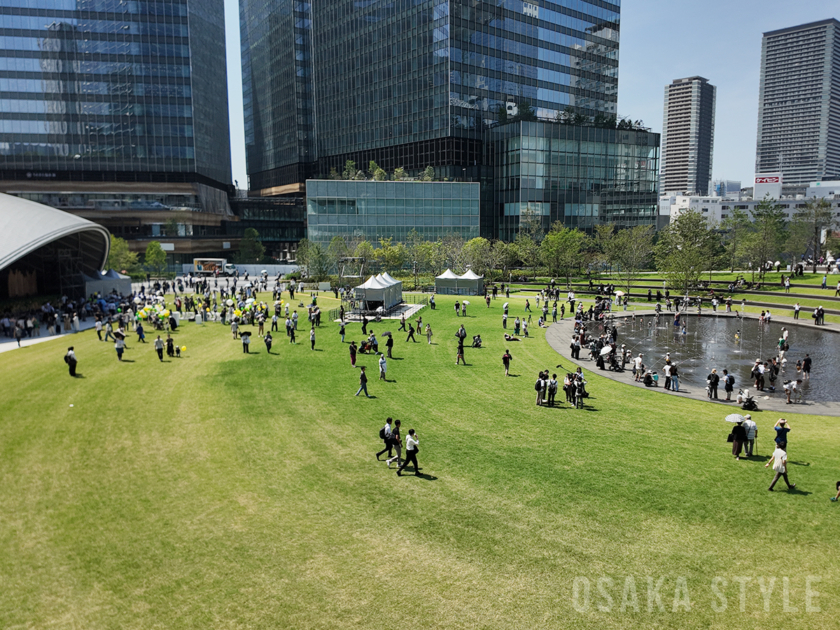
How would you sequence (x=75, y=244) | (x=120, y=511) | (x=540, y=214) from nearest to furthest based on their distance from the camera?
1. (x=120, y=511)
2. (x=75, y=244)
3. (x=540, y=214)

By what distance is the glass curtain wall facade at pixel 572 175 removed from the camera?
95.2 metres

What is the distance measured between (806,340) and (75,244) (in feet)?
212

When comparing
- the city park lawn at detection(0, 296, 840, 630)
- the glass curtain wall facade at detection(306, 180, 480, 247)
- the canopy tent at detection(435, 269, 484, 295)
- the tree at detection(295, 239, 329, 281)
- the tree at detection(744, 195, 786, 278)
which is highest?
the glass curtain wall facade at detection(306, 180, 480, 247)

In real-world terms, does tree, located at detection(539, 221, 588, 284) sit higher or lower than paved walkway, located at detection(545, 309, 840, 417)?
higher

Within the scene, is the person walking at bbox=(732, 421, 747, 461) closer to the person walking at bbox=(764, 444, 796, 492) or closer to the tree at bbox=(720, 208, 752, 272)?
the person walking at bbox=(764, 444, 796, 492)

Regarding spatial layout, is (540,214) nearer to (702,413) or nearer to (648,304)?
(648,304)

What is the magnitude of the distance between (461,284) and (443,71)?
165 ft

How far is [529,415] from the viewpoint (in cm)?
2297

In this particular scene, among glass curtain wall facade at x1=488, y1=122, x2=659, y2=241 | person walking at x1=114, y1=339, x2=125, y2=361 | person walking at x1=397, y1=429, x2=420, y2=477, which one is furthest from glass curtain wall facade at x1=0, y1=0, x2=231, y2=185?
person walking at x1=397, y1=429, x2=420, y2=477

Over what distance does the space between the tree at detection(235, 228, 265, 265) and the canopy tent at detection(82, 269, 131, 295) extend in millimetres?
52678

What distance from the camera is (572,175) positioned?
322ft

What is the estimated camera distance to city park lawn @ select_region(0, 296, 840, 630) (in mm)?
11141

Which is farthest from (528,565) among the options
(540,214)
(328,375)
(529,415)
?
(540,214)

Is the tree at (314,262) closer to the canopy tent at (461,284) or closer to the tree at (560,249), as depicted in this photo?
the canopy tent at (461,284)
